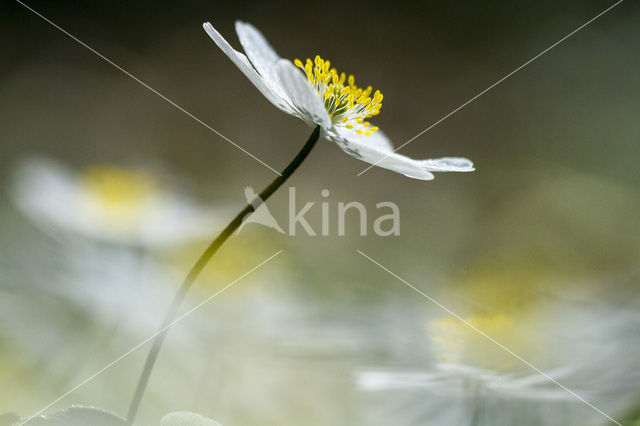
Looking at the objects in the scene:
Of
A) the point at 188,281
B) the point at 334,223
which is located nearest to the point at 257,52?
the point at 188,281

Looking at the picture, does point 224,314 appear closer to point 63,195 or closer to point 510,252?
point 63,195

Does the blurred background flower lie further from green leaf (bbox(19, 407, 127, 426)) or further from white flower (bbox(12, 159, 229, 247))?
white flower (bbox(12, 159, 229, 247))

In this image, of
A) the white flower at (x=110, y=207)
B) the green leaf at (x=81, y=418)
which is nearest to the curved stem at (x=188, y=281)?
the green leaf at (x=81, y=418)

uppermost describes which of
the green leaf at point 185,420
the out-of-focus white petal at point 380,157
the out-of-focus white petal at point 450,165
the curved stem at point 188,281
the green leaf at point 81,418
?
the out-of-focus white petal at point 450,165

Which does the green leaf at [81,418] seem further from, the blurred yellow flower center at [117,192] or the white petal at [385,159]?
the blurred yellow flower center at [117,192]

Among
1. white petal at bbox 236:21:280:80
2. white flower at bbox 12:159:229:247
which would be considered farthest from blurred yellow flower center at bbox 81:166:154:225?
white petal at bbox 236:21:280:80

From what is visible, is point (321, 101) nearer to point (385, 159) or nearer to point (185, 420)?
point (385, 159)

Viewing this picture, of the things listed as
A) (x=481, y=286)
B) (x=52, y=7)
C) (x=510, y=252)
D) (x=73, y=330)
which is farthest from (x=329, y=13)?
(x=73, y=330)

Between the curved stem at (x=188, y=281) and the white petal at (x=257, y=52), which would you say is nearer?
the curved stem at (x=188, y=281)
